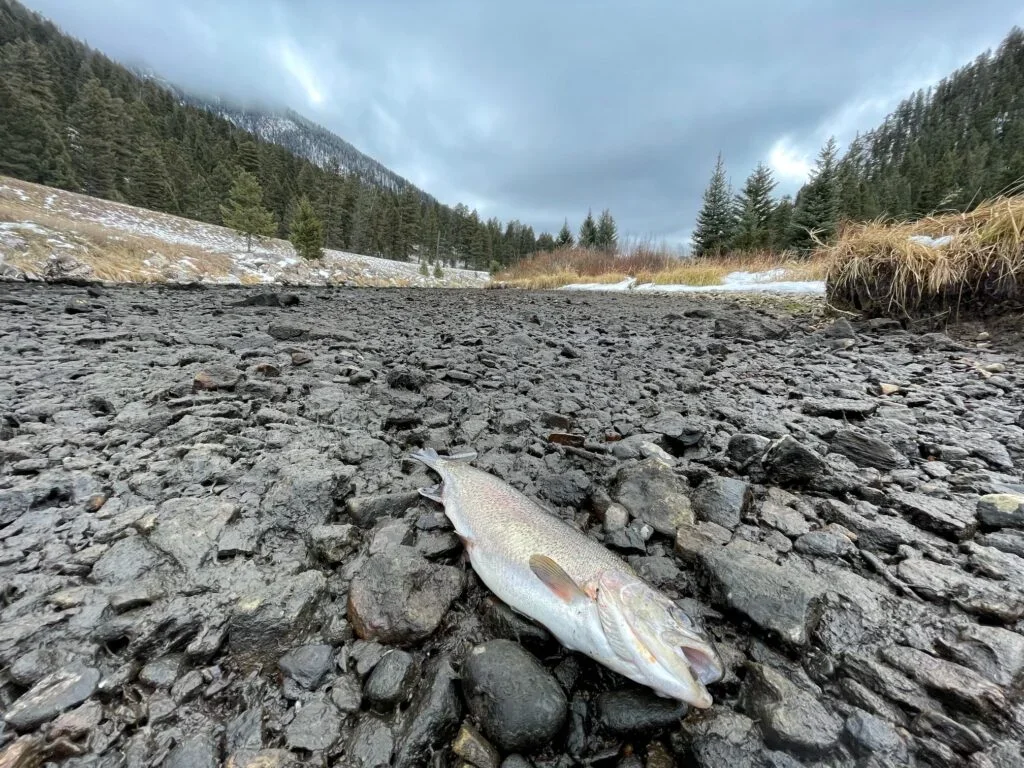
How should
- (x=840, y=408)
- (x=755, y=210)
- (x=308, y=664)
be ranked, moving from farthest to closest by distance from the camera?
(x=755, y=210) → (x=840, y=408) → (x=308, y=664)

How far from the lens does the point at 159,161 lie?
161ft

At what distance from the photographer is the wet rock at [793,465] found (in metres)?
2.11

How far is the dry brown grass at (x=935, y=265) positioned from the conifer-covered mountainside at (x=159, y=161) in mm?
45864

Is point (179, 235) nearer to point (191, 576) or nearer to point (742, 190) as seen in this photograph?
point (191, 576)

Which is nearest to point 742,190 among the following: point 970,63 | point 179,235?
point 179,235

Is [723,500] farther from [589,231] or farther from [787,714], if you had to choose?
[589,231]

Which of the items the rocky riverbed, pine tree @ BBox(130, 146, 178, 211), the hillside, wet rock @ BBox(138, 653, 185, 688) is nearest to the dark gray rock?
the rocky riverbed

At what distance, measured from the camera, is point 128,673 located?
1200mm

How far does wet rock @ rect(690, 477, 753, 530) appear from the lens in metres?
1.91

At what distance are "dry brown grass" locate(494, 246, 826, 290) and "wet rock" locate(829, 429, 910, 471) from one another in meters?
11.1

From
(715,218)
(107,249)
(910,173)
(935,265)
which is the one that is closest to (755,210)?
(715,218)

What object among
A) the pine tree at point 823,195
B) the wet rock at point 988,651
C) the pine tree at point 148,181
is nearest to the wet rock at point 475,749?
the wet rock at point 988,651

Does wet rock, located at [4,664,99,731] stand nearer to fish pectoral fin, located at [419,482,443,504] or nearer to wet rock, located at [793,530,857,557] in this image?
fish pectoral fin, located at [419,482,443,504]

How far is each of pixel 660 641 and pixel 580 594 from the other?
11.6 inches
